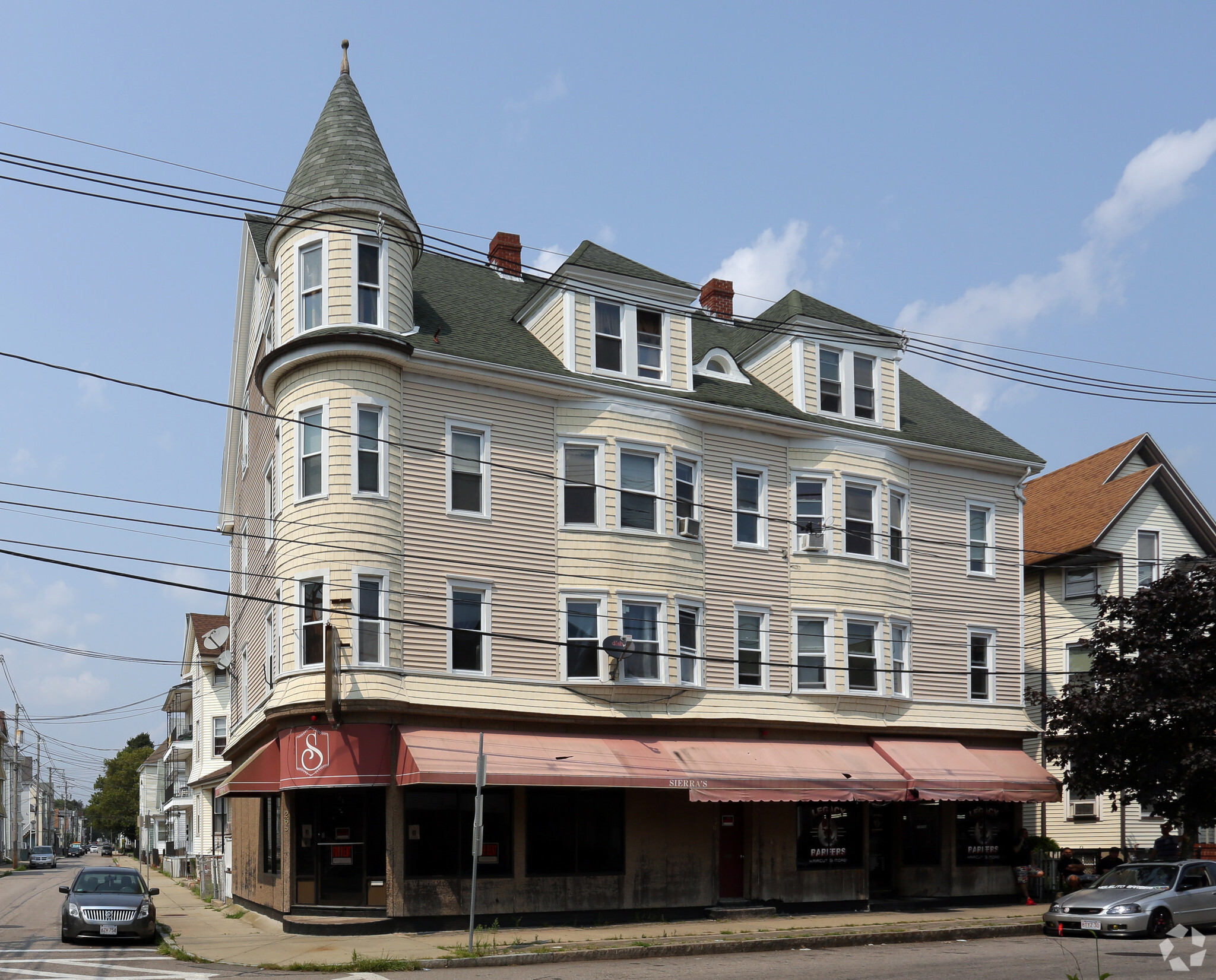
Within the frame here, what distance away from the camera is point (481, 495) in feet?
84.5

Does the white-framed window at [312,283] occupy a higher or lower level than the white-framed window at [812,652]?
higher

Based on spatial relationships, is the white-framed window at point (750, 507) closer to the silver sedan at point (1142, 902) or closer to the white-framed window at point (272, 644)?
the silver sedan at point (1142, 902)

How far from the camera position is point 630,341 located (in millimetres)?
28000

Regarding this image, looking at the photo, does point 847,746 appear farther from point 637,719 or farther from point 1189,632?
point 1189,632

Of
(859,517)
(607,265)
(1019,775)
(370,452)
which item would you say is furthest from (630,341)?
(1019,775)

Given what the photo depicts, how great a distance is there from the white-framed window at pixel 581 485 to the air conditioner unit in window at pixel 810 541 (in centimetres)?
563

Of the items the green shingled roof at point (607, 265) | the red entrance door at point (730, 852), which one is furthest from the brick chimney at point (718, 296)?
the red entrance door at point (730, 852)

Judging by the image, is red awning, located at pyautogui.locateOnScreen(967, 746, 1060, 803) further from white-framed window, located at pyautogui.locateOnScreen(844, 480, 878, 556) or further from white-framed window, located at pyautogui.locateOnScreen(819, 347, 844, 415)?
white-framed window, located at pyautogui.locateOnScreen(819, 347, 844, 415)

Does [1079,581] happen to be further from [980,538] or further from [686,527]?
[686,527]

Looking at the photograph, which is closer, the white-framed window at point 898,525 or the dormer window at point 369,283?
the dormer window at point 369,283

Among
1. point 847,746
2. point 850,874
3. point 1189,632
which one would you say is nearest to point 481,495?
point 847,746

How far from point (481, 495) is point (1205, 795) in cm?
1817

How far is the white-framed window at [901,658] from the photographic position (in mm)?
30172

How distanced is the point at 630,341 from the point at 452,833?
1133 centimetres
